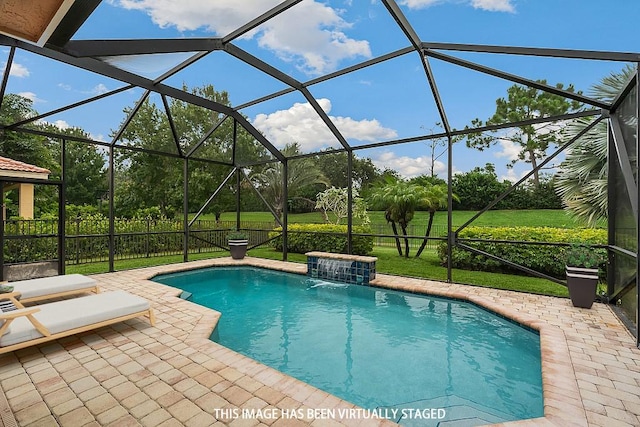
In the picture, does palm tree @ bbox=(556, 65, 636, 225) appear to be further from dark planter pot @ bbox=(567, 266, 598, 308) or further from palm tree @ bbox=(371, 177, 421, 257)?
palm tree @ bbox=(371, 177, 421, 257)

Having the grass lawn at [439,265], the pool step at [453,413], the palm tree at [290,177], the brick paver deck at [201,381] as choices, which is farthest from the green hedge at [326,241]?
the pool step at [453,413]

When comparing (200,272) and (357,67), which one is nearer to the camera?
(357,67)

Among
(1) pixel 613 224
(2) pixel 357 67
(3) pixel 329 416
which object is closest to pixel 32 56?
(2) pixel 357 67

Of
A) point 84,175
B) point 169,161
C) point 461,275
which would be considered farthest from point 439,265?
point 84,175

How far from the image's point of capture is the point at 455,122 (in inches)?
268

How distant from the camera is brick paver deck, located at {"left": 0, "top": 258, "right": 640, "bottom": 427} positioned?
2426mm

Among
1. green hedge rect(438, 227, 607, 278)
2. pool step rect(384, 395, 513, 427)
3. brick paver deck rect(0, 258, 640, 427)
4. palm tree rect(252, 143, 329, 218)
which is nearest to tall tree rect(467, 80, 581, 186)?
green hedge rect(438, 227, 607, 278)

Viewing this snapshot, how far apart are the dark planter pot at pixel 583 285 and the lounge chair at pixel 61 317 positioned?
6.69 metres

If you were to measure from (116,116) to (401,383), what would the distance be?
29.2ft

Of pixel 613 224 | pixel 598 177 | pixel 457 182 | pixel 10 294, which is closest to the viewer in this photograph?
pixel 10 294

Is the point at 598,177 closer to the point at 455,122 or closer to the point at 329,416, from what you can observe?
the point at 455,122

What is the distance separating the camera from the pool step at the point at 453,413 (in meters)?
2.71

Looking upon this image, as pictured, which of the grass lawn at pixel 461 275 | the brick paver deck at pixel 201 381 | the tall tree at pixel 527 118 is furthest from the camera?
the tall tree at pixel 527 118

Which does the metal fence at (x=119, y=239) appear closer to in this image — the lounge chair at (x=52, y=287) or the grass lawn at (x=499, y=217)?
the grass lawn at (x=499, y=217)
